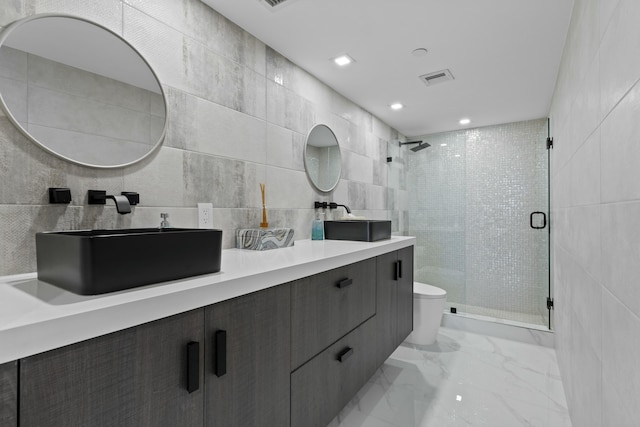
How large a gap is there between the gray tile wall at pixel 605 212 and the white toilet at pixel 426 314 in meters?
1.05

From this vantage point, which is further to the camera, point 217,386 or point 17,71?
point 17,71

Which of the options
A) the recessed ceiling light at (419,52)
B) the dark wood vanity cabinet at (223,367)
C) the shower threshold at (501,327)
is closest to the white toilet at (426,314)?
the shower threshold at (501,327)

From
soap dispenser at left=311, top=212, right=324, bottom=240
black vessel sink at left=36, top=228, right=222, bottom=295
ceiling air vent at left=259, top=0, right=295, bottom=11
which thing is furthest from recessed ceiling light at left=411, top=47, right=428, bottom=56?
black vessel sink at left=36, top=228, right=222, bottom=295

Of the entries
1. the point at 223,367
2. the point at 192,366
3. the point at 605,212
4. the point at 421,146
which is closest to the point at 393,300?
the point at 605,212

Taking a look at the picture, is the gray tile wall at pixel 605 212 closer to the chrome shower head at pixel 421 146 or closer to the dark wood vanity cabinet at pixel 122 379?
the dark wood vanity cabinet at pixel 122 379

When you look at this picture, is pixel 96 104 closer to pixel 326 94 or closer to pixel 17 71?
pixel 17 71

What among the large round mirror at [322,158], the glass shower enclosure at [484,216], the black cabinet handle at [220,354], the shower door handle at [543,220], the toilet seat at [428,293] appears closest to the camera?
the black cabinet handle at [220,354]

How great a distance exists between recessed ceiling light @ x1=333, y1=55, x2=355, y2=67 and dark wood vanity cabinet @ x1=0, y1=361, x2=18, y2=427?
211 centimetres

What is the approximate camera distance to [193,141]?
1.50 m

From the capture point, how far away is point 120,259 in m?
0.77

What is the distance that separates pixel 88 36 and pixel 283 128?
108 cm

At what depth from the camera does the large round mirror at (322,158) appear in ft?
7.48

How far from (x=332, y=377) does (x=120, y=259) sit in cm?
102

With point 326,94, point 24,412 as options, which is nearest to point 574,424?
point 24,412
